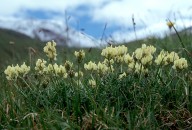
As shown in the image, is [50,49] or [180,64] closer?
[180,64]

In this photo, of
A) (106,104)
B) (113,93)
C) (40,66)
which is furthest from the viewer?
(40,66)

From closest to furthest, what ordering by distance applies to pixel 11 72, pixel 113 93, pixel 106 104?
pixel 106 104 → pixel 113 93 → pixel 11 72

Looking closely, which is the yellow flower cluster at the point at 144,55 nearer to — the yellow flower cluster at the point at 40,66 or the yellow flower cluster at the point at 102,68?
the yellow flower cluster at the point at 102,68

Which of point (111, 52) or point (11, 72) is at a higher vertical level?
point (111, 52)

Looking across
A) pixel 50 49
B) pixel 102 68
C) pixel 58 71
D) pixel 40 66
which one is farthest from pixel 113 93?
pixel 40 66

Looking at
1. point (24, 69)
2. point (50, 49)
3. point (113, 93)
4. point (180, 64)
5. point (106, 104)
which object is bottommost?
point (106, 104)

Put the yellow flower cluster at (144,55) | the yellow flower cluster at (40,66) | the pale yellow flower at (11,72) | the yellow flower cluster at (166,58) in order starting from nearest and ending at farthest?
the yellow flower cluster at (144,55), the yellow flower cluster at (166,58), the pale yellow flower at (11,72), the yellow flower cluster at (40,66)

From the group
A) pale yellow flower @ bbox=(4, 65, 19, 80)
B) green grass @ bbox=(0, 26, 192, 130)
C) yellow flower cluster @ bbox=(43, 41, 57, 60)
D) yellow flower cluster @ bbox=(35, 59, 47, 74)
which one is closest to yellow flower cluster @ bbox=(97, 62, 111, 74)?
green grass @ bbox=(0, 26, 192, 130)

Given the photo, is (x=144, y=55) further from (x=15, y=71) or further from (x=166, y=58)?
(x=15, y=71)

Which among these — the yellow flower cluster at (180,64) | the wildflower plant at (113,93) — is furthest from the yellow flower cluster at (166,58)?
the yellow flower cluster at (180,64)
